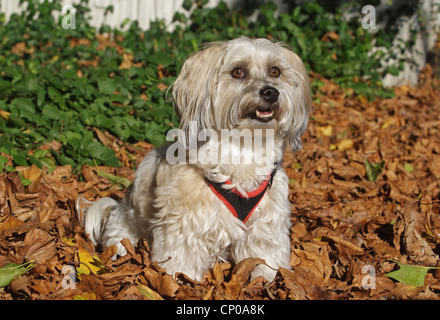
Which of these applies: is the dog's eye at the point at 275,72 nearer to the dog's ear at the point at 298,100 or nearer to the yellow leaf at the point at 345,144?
the dog's ear at the point at 298,100

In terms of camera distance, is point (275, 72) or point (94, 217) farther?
point (94, 217)

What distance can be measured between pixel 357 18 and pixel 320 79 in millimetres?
1281

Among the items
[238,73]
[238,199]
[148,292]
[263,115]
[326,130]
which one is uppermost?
[238,73]

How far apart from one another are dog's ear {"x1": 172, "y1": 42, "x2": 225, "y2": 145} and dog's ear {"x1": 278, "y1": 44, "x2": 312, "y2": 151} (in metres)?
0.57

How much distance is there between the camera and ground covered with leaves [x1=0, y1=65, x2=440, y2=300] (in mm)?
3086

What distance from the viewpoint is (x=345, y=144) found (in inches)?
231

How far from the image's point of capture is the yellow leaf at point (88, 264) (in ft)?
10.5

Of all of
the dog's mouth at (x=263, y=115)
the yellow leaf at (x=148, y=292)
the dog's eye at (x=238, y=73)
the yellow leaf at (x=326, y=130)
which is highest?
the dog's eye at (x=238, y=73)

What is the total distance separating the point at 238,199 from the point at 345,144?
3000 mm

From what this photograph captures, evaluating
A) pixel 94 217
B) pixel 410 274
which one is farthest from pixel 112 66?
pixel 410 274

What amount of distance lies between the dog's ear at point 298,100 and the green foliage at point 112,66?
2062 mm

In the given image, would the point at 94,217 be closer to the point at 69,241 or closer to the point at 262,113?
the point at 69,241

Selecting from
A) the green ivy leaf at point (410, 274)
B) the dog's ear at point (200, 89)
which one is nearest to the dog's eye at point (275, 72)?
the dog's ear at point (200, 89)

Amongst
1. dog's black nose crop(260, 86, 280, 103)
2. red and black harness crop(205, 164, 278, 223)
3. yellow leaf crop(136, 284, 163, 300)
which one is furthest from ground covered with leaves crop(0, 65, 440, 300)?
dog's black nose crop(260, 86, 280, 103)
